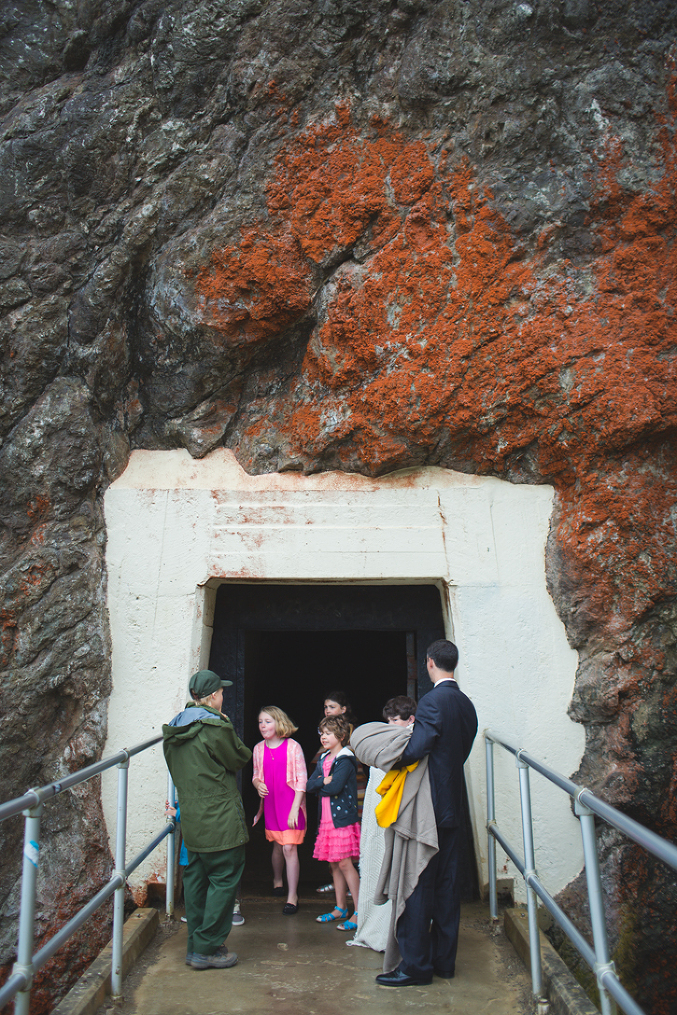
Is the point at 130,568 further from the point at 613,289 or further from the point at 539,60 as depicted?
the point at 539,60

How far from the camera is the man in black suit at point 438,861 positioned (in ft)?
Result: 11.1

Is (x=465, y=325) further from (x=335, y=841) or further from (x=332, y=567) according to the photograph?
(x=335, y=841)

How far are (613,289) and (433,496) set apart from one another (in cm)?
178

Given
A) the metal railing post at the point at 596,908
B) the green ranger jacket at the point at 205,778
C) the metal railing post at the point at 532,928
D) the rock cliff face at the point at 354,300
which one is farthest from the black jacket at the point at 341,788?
the metal railing post at the point at 596,908

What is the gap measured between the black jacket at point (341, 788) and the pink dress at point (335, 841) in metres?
0.03

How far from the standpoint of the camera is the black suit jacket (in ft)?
11.2

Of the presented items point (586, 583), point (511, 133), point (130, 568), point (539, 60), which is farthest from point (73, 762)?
point (539, 60)

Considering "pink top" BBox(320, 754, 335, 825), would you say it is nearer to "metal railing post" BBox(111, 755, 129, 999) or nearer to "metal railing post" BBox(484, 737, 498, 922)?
"metal railing post" BBox(484, 737, 498, 922)

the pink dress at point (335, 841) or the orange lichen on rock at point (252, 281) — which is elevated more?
the orange lichen on rock at point (252, 281)

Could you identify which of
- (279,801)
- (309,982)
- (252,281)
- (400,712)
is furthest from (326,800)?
(252,281)

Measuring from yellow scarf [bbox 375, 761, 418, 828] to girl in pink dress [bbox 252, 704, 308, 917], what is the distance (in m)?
1.25

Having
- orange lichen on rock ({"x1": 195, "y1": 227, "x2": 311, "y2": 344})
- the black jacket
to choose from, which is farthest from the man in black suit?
orange lichen on rock ({"x1": 195, "y1": 227, "x2": 311, "y2": 344})

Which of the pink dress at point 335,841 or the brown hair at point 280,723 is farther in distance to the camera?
the brown hair at point 280,723

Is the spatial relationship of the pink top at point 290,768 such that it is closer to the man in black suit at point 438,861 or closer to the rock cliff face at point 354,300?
the rock cliff face at point 354,300
